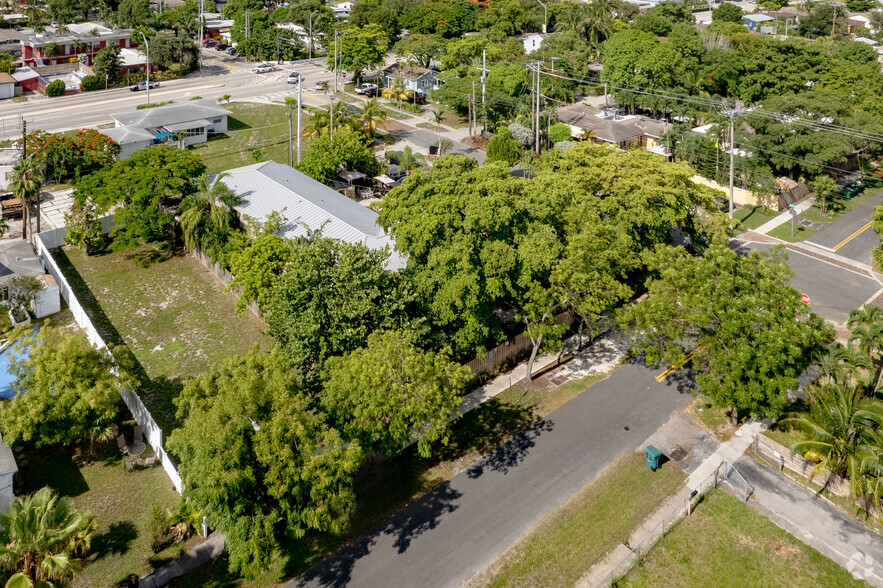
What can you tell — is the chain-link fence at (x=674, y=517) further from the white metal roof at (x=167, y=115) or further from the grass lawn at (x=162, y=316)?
the white metal roof at (x=167, y=115)

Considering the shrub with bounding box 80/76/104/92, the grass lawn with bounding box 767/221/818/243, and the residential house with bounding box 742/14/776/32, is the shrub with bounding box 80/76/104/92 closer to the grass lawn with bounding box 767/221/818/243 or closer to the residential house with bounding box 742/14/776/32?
the grass lawn with bounding box 767/221/818/243

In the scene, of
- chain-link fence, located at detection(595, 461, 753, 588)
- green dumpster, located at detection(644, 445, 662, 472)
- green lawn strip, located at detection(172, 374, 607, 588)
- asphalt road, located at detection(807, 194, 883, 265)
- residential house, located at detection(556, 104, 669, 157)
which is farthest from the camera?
residential house, located at detection(556, 104, 669, 157)

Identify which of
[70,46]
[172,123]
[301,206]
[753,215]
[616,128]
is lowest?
[753,215]

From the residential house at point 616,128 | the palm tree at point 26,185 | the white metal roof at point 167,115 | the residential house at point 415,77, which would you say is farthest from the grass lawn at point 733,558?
the residential house at point 415,77

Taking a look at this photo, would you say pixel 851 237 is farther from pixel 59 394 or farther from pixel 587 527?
pixel 59 394

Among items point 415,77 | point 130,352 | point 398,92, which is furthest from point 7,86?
point 130,352

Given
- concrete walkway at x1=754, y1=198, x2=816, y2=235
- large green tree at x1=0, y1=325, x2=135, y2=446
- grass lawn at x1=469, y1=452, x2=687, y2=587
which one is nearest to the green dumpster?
grass lawn at x1=469, y1=452, x2=687, y2=587
